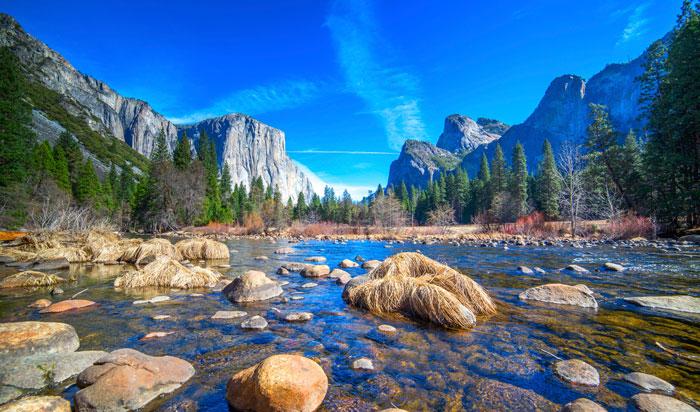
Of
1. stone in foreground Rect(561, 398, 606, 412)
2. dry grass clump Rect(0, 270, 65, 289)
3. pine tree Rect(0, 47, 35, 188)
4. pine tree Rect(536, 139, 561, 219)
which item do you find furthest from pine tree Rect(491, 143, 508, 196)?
pine tree Rect(0, 47, 35, 188)

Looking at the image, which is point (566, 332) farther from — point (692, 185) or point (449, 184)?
point (449, 184)

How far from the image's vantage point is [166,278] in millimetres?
9359

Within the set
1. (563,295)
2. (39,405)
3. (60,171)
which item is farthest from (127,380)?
(60,171)

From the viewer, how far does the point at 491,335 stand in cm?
512

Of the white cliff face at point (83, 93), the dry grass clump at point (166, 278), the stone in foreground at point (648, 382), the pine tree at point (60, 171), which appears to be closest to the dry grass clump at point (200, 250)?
the dry grass clump at point (166, 278)

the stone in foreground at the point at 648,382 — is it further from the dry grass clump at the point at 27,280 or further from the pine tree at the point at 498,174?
the pine tree at the point at 498,174

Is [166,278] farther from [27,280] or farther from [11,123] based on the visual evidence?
[11,123]

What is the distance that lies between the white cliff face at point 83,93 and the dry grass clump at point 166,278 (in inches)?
4925

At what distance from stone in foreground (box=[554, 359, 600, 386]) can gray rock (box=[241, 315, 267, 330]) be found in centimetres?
459

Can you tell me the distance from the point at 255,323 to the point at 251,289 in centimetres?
221

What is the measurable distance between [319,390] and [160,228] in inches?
2074

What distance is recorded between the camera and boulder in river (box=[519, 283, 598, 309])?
6703 mm

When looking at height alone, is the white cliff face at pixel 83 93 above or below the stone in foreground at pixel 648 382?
above

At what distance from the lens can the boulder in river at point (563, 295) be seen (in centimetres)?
670
